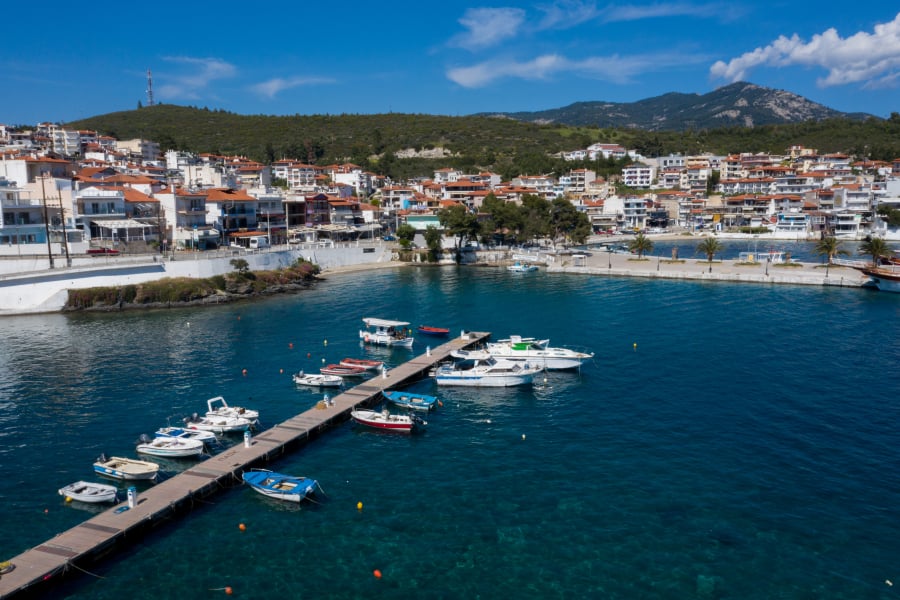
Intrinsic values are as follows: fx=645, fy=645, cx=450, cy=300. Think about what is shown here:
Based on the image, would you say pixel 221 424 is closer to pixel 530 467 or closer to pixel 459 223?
pixel 530 467

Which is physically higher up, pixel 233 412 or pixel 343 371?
pixel 233 412

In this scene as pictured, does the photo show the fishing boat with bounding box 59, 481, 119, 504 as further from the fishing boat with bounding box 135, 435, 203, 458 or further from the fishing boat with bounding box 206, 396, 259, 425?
the fishing boat with bounding box 206, 396, 259, 425

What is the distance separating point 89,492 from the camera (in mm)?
30000

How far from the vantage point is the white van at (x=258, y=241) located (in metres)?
96.6

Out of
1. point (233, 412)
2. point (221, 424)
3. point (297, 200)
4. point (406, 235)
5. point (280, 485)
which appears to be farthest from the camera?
point (297, 200)

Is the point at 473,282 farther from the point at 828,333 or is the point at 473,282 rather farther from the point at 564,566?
the point at 564,566

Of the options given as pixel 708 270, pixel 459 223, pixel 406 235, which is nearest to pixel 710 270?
pixel 708 270

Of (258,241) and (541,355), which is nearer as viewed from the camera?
(541,355)

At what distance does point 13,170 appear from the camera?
9362cm

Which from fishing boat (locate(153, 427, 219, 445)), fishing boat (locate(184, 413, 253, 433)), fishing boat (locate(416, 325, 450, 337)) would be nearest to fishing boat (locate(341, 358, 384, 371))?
fishing boat (locate(416, 325, 450, 337))

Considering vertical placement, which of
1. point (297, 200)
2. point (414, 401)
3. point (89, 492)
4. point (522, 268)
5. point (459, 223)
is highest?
point (297, 200)

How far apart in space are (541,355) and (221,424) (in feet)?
80.0

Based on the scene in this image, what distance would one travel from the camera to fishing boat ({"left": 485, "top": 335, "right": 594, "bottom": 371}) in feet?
165

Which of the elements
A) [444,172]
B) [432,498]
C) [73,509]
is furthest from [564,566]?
[444,172]
